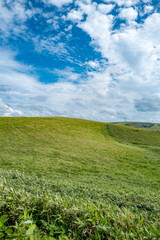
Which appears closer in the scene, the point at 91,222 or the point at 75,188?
the point at 91,222

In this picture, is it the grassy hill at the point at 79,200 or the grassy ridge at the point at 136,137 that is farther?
the grassy ridge at the point at 136,137

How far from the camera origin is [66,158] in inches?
643

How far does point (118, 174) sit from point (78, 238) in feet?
35.5

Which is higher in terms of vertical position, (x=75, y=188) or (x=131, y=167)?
(x=75, y=188)

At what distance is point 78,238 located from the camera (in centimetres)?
265

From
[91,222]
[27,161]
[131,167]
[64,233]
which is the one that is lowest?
[131,167]

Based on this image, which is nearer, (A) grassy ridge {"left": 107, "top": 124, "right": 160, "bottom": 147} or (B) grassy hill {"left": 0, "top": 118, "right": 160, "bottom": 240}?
(B) grassy hill {"left": 0, "top": 118, "right": 160, "bottom": 240}

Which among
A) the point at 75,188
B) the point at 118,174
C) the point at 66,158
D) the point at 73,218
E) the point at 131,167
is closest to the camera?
the point at 73,218

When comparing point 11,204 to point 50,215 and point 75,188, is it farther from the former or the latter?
point 75,188

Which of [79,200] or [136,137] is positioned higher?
[79,200]

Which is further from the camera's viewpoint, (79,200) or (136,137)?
(136,137)

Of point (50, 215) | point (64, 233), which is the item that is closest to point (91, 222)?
point (64, 233)

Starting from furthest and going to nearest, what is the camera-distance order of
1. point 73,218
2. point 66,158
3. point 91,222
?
point 66,158 < point 73,218 < point 91,222

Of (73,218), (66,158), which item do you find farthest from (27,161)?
(73,218)
